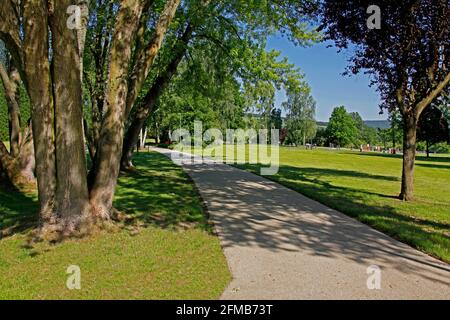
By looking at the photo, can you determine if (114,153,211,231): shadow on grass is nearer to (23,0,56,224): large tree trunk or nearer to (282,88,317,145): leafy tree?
(23,0,56,224): large tree trunk

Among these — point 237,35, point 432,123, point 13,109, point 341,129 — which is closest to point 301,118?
point 341,129

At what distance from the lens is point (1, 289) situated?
3.99m

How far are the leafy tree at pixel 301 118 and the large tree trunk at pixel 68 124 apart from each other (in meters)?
84.6

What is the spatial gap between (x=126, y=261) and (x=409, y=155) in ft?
29.8

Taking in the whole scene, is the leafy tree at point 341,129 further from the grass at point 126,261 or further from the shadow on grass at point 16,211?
the grass at point 126,261

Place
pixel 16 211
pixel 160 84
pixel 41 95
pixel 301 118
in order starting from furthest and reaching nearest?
pixel 301 118
pixel 160 84
pixel 16 211
pixel 41 95

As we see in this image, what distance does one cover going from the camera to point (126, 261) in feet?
15.9

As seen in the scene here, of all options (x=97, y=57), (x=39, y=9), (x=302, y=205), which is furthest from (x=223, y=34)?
(x=39, y=9)

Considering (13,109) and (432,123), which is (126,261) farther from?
(432,123)

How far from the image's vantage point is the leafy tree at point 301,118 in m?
88.6

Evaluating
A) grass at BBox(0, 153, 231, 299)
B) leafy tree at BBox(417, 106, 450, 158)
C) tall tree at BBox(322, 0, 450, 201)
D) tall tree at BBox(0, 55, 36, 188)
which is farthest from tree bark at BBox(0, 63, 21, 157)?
leafy tree at BBox(417, 106, 450, 158)

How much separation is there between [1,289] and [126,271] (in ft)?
4.39

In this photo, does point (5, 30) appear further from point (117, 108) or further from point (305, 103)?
point (305, 103)
